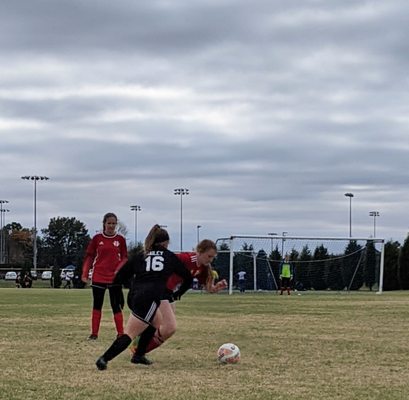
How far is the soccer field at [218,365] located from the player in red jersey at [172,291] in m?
0.22

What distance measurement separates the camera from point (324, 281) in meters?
39.8

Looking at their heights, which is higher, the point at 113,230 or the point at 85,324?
the point at 113,230

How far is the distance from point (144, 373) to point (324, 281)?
3233cm

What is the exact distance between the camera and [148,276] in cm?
865

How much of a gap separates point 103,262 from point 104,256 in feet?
0.29

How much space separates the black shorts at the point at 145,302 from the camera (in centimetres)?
855

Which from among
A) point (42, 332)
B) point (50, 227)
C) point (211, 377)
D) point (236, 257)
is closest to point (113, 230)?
point (42, 332)

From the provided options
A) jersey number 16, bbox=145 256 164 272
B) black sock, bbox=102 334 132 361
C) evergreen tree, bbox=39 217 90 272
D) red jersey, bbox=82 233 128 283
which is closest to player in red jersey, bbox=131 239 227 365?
jersey number 16, bbox=145 256 164 272

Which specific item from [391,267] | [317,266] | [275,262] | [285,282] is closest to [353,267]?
[317,266]

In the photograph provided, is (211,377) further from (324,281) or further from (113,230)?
(324,281)

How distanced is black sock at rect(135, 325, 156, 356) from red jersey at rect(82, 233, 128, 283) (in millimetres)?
2774

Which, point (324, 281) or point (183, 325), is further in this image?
point (324, 281)

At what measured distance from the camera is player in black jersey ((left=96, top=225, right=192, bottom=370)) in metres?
8.55

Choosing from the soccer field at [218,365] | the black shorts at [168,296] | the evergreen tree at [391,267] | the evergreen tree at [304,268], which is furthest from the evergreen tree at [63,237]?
the black shorts at [168,296]
